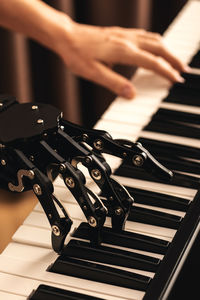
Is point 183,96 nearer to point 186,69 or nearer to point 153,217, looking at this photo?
point 186,69

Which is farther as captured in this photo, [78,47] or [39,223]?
[78,47]

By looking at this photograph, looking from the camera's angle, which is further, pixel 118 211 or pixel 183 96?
pixel 183 96

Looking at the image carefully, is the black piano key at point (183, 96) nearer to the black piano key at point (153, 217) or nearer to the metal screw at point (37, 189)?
the black piano key at point (153, 217)

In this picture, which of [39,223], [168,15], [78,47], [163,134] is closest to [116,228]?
[39,223]

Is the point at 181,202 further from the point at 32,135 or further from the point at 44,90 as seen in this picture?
the point at 44,90

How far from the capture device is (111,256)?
0.83m

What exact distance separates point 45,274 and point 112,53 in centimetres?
70

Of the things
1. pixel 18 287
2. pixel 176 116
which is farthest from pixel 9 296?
pixel 176 116

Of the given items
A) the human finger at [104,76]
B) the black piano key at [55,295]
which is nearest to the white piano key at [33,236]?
the black piano key at [55,295]

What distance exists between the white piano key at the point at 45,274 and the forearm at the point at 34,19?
731 millimetres

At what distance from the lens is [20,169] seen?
789mm

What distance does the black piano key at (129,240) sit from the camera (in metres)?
0.85

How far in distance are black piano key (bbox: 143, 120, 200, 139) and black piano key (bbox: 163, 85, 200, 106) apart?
0.32 feet

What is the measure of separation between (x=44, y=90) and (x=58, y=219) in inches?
60.8
